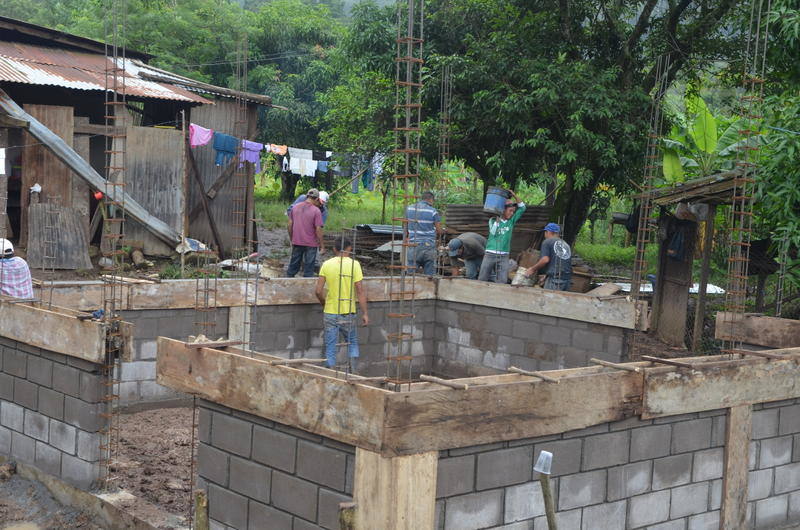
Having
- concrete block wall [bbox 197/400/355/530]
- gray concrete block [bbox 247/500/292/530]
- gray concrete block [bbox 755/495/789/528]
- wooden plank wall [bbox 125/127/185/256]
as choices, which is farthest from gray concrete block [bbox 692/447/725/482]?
wooden plank wall [bbox 125/127/185/256]

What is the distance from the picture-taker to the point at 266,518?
5.45 m

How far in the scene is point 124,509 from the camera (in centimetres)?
639

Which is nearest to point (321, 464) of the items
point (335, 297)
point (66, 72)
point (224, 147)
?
point (335, 297)

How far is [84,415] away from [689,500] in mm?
4444

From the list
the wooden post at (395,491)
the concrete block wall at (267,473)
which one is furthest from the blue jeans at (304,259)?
the wooden post at (395,491)

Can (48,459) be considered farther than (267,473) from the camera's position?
Yes

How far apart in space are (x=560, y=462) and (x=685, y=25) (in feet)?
43.2

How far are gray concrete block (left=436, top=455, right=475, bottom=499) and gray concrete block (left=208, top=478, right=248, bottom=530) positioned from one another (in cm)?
137

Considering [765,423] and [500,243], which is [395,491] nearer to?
[765,423]

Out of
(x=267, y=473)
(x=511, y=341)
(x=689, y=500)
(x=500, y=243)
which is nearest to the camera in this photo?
(x=267, y=473)

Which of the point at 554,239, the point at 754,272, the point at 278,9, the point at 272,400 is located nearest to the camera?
the point at 272,400

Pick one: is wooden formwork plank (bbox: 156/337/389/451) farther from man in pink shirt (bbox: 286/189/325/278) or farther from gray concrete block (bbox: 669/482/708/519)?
man in pink shirt (bbox: 286/189/325/278)

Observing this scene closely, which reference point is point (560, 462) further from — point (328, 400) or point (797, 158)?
point (797, 158)

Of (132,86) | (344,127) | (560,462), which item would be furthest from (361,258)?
(560,462)
